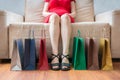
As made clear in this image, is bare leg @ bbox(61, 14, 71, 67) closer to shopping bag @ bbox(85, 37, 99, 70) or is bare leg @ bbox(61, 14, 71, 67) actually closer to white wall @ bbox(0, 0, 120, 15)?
shopping bag @ bbox(85, 37, 99, 70)

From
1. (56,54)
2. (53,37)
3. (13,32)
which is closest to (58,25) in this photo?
(53,37)

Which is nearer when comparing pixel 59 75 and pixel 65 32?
Result: pixel 59 75

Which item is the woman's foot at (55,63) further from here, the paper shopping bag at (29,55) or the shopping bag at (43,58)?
the paper shopping bag at (29,55)

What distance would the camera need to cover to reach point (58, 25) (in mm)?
1863

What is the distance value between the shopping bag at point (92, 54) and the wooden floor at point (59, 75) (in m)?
0.09

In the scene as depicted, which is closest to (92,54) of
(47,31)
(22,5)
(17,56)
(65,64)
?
(65,64)

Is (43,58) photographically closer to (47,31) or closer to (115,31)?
(47,31)

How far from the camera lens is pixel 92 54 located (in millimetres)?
1829

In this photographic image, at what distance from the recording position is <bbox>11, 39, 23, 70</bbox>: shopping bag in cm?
177

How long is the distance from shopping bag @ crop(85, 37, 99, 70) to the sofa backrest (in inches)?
29.7

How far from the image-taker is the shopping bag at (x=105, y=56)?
180cm

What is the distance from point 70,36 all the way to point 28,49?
0.44 m

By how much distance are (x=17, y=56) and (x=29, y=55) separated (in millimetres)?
107

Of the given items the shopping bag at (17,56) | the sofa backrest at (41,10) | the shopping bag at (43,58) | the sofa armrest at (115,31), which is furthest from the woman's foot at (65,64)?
the sofa backrest at (41,10)
